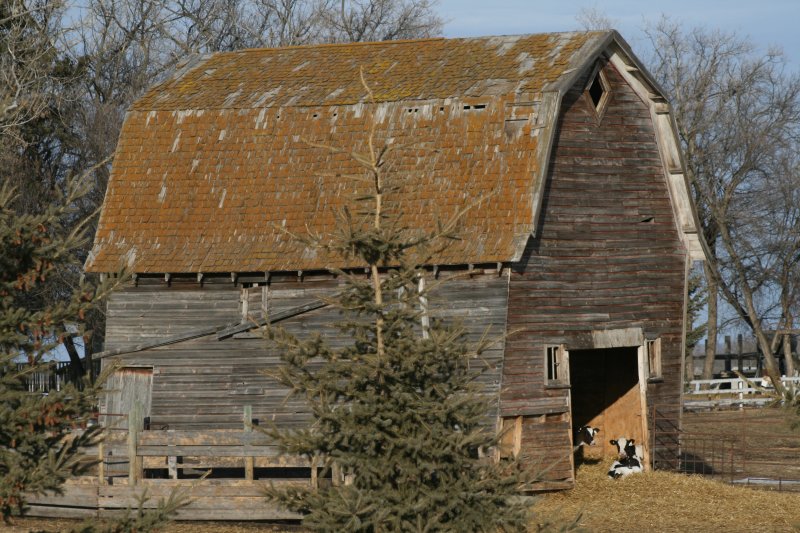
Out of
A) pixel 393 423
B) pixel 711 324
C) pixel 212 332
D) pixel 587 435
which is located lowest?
pixel 587 435

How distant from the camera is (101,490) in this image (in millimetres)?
18297

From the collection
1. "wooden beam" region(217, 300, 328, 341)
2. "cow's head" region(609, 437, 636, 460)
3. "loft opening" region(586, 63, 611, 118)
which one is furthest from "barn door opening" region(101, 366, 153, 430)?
"loft opening" region(586, 63, 611, 118)

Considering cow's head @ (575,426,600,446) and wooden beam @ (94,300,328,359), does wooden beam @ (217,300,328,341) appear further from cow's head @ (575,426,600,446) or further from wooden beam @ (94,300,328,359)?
cow's head @ (575,426,600,446)

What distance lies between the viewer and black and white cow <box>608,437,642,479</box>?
74.2ft

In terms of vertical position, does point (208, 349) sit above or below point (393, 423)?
above

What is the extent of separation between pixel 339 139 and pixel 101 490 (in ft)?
26.0

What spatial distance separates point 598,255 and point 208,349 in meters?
7.03

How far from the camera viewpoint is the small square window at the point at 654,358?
24.3 metres

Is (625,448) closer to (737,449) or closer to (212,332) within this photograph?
(212,332)

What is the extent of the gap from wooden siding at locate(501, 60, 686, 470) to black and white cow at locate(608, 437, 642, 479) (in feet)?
4.05

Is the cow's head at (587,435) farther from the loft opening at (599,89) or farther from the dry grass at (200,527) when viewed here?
the dry grass at (200,527)

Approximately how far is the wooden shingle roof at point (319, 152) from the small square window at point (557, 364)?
7.20 feet

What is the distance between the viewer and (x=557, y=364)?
72.6 feet

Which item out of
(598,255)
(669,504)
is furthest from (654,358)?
(669,504)
